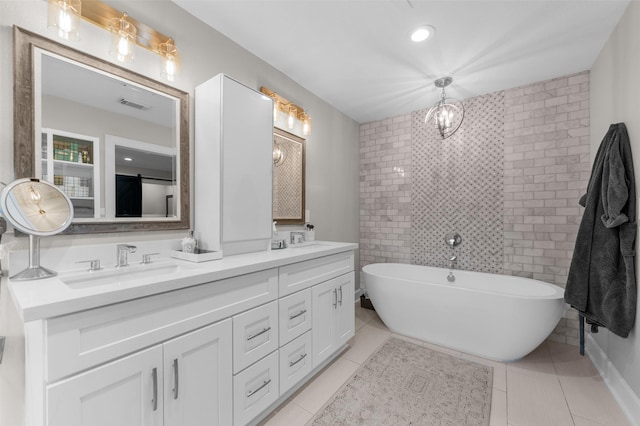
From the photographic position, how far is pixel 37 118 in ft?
3.99

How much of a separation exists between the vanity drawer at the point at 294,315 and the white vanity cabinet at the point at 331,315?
8 centimetres

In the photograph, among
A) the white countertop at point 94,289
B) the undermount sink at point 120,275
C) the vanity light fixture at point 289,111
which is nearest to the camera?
the white countertop at point 94,289

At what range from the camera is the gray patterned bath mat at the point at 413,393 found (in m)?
1.59

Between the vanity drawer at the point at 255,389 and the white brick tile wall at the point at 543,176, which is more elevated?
the white brick tile wall at the point at 543,176

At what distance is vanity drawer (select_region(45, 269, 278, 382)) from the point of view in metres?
0.84

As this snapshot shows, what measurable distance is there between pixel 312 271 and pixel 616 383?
2202 millimetres

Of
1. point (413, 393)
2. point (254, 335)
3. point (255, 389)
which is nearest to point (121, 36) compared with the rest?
point (254, 335)

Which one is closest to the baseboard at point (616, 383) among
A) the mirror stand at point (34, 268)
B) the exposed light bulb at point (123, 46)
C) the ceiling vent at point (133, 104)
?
the mirror stand at point (34, 268)

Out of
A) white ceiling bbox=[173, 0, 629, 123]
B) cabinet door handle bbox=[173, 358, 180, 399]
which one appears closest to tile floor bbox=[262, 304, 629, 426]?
cabinet door handle bbox=[173, 358, 180, 399]

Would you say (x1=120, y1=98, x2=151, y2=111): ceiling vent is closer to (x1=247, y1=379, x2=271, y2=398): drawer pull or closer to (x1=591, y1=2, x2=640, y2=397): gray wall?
(x1=247, y1=379, x2=271, y2=398): drawer pull

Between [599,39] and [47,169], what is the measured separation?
3.71 m

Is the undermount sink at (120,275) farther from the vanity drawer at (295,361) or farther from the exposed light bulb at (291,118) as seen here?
the exposed light bulb at (291,118)

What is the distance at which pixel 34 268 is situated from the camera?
1.11 meters

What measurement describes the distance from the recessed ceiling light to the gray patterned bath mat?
2599 millimetres
